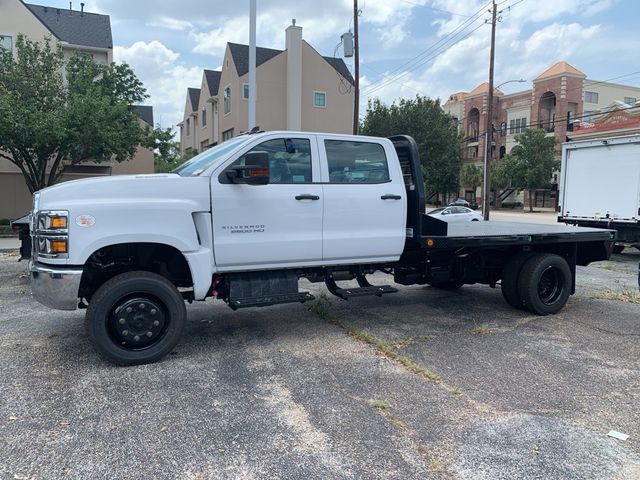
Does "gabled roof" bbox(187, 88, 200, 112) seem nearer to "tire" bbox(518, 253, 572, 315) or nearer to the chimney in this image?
the chimney

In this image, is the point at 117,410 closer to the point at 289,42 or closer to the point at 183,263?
the point at 183,263

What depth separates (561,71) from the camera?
58.2m

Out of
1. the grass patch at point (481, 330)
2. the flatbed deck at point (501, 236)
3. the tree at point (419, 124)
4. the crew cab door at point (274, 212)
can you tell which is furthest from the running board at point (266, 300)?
the tree at point (419, 124)

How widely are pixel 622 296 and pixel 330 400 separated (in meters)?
6.57

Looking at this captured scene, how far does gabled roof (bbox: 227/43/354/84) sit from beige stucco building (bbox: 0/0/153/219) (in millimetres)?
7058

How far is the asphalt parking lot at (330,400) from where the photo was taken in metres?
3.27

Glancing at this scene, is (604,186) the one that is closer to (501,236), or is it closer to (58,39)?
(501,236)

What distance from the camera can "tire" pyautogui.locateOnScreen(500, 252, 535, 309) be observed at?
7.16m

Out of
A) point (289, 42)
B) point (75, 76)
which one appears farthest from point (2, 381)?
point (289, 42)

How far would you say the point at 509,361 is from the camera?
5.21 meters

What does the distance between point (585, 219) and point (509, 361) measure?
1124 centimetres

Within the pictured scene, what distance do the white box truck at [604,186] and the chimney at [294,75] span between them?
58.0ft

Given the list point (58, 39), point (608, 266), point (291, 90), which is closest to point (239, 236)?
point (608, 266)

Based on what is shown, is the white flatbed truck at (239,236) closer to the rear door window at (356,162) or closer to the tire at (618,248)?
the rear door window at (356,162)
